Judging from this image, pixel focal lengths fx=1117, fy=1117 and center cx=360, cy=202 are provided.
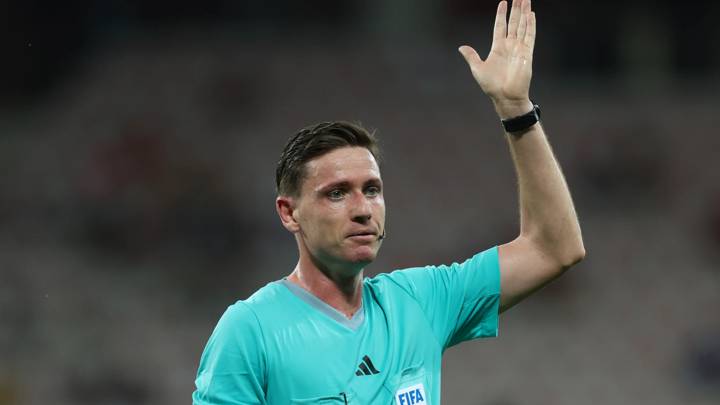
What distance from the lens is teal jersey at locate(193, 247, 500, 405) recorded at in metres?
3.14

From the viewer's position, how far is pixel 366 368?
3.28 m

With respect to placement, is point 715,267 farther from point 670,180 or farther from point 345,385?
point 345,385

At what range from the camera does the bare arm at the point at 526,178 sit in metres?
3.39

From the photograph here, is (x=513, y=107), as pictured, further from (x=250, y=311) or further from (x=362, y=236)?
(x=250, y=311)

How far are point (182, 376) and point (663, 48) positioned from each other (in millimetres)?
A: 6052

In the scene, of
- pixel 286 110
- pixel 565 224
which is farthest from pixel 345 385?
pixel 286 110


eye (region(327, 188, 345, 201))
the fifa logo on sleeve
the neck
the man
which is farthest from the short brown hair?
the fifa logo on sleeve

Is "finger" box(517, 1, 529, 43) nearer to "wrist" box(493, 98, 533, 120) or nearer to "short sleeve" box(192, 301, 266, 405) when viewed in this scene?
"wrist" box(493, 98, 533, 120)

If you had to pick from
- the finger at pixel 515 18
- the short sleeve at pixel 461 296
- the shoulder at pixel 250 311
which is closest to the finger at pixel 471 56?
the finger at pixel 515 18

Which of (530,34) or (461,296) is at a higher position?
(530,34)

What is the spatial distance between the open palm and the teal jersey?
1.80ft

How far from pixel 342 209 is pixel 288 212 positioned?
9.3 inches

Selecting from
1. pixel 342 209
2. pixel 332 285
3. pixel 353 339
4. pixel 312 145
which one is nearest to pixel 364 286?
pixel 332 285

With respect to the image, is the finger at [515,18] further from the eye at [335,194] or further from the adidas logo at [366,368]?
the adidas logo at [366,368]
